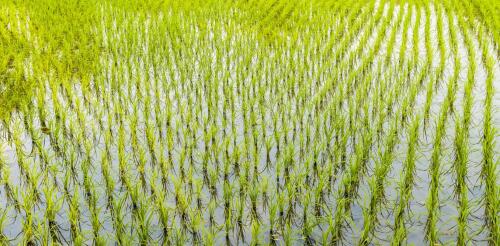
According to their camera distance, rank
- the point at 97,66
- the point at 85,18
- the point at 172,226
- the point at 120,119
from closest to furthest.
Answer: the point at 172,226, the point at 120,119, the point at 97,66, the point at 85,18

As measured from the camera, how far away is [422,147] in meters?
3.77

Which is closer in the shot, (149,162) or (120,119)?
(149,162)

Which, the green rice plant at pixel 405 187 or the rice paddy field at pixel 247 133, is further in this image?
the rice paddy field at pixel 247 133

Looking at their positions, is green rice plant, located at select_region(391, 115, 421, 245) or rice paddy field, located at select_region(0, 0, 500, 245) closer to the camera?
green rice plant, located at select_region(391, 115, 421, 245)

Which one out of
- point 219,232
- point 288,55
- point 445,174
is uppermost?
point 288,55

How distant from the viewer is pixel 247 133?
13.1 feet

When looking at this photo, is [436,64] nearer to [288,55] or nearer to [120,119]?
[288,55]

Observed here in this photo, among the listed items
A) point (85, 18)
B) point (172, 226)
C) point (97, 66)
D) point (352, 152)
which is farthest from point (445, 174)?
point (85, 18)

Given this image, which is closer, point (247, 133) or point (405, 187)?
point (405, 187)

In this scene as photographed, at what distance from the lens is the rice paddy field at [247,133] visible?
2836 mm

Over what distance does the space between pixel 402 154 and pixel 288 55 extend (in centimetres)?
278

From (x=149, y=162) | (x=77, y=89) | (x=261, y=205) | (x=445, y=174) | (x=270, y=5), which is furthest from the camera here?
(x=270, y=5)

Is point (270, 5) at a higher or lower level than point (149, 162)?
higher

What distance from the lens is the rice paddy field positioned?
2.84 metres
